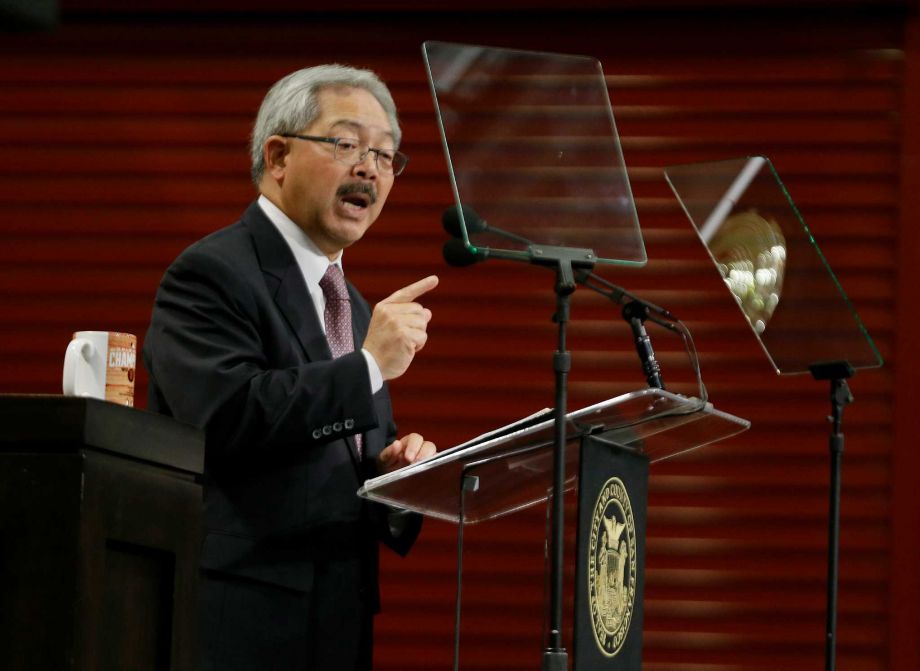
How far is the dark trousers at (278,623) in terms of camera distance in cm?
263

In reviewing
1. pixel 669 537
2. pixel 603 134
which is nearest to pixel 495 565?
pixel 669 537

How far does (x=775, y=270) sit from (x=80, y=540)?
2170 millimetres

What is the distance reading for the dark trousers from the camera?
2.63 meters

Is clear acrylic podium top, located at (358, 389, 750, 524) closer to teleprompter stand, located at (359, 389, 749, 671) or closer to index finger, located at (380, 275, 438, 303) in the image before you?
teleprompter stand, located at (359, 389, 749, 671)

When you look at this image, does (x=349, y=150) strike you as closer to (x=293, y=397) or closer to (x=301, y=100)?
(x=301, y=100)

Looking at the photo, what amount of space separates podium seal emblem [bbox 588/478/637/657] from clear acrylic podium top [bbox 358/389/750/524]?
0.42ft

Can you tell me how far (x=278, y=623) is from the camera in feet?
8.74

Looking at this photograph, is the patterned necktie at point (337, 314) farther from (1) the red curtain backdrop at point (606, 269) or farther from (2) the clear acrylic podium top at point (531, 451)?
(1) the red curtain backdrop at point (606, 269)

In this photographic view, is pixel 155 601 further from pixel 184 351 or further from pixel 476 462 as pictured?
pixel 184 351

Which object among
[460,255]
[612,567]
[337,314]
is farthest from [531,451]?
[337,314]

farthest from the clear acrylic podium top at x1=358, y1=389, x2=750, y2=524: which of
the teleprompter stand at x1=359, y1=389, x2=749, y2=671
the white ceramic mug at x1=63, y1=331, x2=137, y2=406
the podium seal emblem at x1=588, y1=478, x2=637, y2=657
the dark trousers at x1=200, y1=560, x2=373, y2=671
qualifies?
the white ceramic mug at x1=63, y1=331, x2=137, y2=406

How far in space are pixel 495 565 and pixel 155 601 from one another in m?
3.14

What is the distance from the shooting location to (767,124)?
4820 mm

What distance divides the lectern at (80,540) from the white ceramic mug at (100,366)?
41 centimetres
